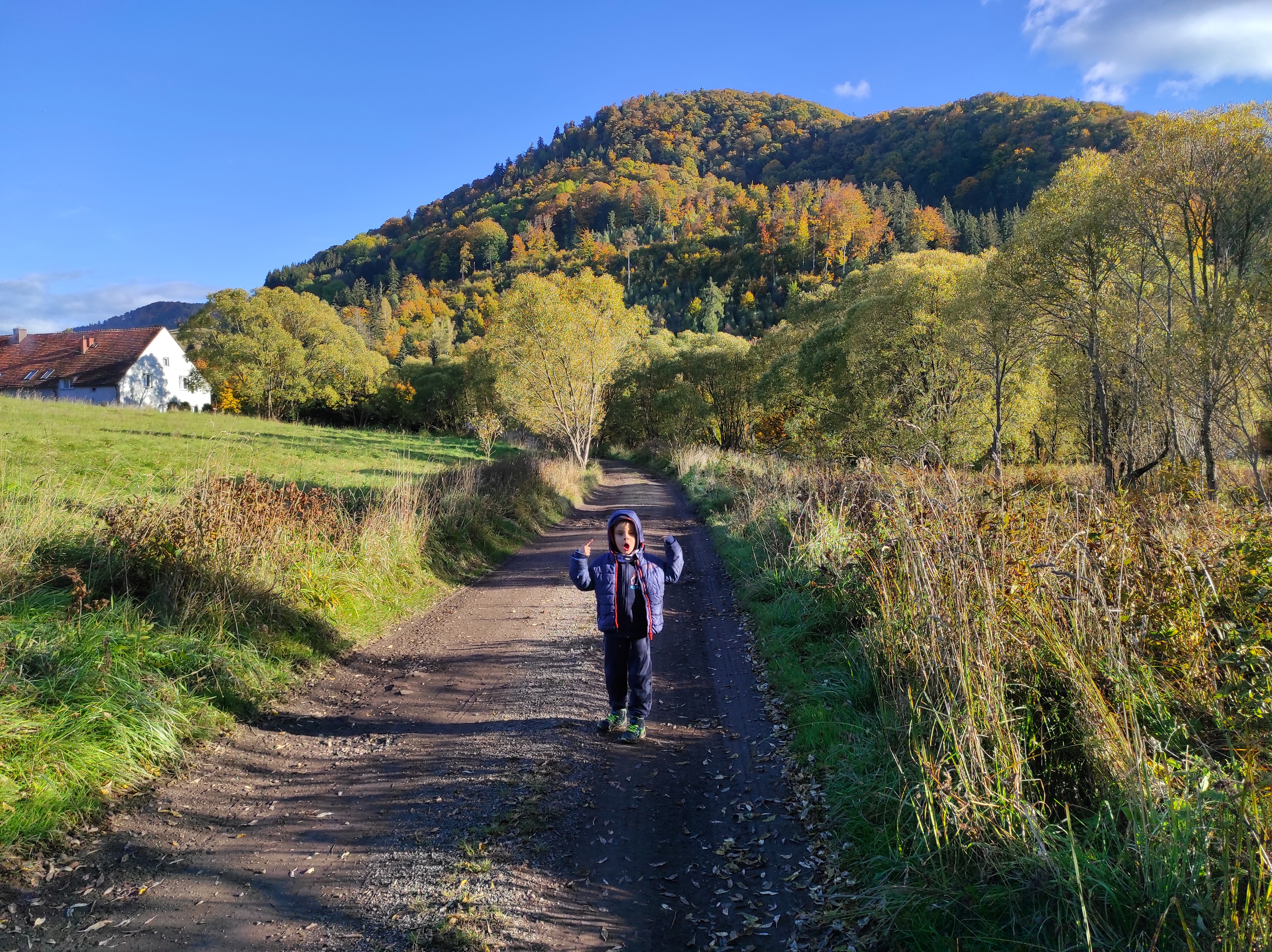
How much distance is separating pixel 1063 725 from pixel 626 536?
10.4 ft

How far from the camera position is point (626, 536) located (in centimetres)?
537

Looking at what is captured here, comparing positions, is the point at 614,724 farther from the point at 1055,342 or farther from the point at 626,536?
the point at 1055,342

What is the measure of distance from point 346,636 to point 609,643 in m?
3.60

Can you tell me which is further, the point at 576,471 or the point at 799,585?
the point at 576,471

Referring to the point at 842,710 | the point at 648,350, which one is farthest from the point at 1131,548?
the point at 648,350

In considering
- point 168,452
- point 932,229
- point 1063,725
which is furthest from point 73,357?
point 932,229

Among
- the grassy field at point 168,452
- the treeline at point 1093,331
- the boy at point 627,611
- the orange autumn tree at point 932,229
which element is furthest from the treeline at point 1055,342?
the orange autumn tree at point 932,229

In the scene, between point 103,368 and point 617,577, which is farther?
point 103,368

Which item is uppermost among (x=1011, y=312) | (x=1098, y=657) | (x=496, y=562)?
(x=1011, y=312)

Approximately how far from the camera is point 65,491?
8281mm

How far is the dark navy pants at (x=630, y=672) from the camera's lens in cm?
535

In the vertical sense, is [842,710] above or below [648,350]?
below

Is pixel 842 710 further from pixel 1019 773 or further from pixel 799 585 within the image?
pixel 799 585

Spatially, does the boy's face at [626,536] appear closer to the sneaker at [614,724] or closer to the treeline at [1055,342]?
the sneaker at [614,724]
